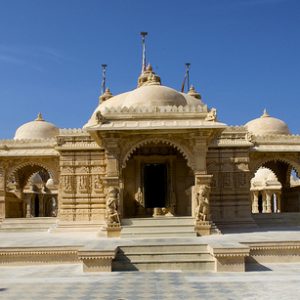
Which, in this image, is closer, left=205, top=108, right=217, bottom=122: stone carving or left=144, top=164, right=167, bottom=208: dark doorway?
left=205, top=108, right=217, bottom=122: stone carving

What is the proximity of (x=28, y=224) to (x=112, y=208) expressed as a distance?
22.4 feet

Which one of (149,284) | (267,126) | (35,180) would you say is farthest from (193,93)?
(149,284)

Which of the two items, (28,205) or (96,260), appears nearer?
(96,260)

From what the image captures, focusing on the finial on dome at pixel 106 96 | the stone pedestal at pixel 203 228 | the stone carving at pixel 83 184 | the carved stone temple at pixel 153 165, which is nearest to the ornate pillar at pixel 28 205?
the carved stone temple at pixel 153 165

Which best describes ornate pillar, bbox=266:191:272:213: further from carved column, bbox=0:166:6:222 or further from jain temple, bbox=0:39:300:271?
carved column, bbox=0:166:6:222

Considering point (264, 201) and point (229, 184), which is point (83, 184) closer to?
point (229, 184)

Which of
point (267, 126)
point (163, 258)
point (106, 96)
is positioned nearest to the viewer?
point (163, 258)

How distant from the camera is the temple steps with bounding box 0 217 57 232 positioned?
1930 cm

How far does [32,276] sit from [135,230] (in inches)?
184

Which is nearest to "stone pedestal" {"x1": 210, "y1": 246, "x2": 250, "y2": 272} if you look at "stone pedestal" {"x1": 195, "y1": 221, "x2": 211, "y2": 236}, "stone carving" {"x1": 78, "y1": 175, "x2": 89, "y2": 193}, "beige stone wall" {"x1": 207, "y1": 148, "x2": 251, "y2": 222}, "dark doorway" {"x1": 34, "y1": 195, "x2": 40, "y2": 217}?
"stone pedestal" {"x1": 195, "y1": 221, "x2": 211, "y2": 236}

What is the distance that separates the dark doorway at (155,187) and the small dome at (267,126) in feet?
31.4

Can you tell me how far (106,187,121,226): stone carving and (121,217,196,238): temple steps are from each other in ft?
1.11

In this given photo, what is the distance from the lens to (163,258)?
10898 mm

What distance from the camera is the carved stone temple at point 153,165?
47.8ft
